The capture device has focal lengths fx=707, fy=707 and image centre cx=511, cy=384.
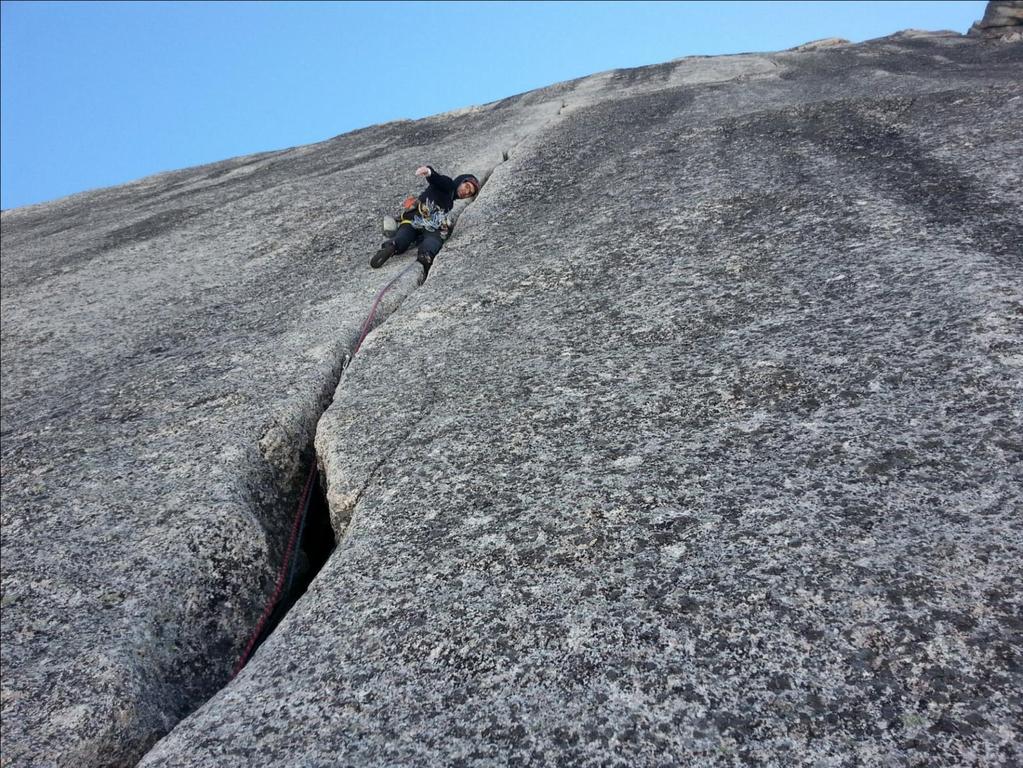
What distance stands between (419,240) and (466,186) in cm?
132

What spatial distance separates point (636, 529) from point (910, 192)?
13.0 feet

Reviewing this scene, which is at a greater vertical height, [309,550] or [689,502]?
[689,502]

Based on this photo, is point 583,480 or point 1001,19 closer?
point 583,480

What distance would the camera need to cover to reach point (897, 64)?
9.71 m

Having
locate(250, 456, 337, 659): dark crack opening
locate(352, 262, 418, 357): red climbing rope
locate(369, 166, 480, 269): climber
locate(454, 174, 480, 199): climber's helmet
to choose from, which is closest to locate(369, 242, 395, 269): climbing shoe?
locate(369, 166, 480, 269): climber

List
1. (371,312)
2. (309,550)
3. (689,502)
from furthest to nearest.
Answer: (371,312) → (309,550) → (689,502)

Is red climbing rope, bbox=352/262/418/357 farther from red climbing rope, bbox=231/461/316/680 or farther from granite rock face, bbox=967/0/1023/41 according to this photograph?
granite rock face, bbox=967/0/1023/41

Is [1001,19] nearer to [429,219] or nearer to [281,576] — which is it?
[429,219]

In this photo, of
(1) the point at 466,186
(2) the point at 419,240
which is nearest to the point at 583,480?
(2) the point at 419,240

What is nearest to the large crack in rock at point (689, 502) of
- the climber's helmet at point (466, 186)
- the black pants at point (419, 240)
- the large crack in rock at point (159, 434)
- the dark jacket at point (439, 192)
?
the large crack in rock at point (159, 434)

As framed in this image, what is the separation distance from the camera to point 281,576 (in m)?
3.95

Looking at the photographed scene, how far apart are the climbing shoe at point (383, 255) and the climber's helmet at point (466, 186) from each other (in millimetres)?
1521

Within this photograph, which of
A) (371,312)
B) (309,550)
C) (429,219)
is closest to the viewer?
(309,550)

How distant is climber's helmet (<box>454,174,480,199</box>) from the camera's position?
7.91m
